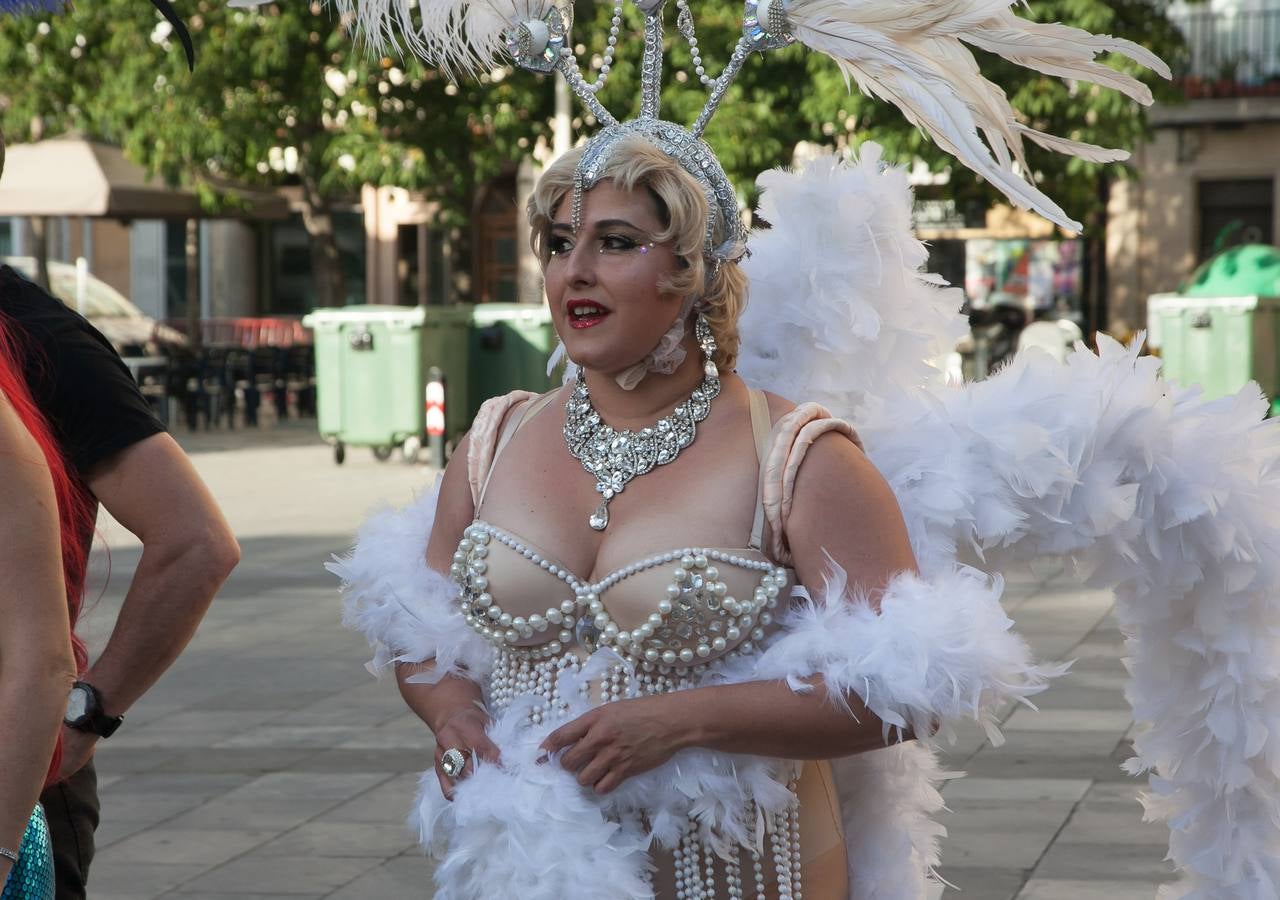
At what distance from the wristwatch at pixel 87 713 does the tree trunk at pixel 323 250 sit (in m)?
19.8

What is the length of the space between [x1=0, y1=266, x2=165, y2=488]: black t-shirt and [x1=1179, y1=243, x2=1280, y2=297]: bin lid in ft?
49.6

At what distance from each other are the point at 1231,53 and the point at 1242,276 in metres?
12.9

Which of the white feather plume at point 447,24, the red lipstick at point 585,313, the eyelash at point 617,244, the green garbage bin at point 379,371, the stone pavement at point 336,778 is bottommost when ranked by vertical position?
the stone pavement at point 336,778

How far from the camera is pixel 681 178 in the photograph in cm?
261

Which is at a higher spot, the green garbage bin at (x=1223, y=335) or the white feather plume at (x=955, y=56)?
the white feather plume at (x=955, y=56)

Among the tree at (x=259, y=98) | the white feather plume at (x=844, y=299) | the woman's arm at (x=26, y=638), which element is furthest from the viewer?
the tree at (x=259, y=98)

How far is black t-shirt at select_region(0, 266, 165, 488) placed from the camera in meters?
2.59

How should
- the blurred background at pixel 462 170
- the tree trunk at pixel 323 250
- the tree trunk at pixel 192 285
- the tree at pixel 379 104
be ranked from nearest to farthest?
1. the blurred background at pixel 462 170
2. the tree at pixel 379 104
3. the tree trunk at pixel 323 250
4. the tree trunk at pixel 192 285

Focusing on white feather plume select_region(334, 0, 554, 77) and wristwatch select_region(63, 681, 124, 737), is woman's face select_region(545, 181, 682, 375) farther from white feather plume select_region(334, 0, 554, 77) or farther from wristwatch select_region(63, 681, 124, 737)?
wristwatch select_region(63, 681, 124, 737)

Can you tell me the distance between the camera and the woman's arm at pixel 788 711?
251cm

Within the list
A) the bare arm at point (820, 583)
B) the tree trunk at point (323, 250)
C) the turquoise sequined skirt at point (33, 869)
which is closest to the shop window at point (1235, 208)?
the tree trunk at point (323, 250)

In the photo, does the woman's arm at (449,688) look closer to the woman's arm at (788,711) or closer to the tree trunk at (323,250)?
the woman's arm at (788,711)

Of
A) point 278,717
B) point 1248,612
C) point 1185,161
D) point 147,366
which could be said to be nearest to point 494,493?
point 1248,612

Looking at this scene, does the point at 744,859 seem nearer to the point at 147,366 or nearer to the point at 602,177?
the point at 602,177
